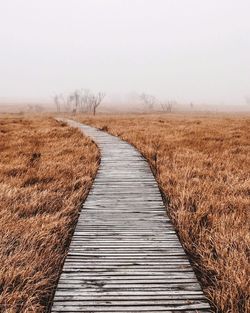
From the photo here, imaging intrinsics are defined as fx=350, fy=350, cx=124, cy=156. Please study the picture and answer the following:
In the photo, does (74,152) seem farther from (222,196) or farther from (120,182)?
(222,196)

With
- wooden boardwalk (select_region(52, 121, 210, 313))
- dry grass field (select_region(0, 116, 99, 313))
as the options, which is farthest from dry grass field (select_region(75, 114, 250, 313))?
dry grass field (select_region(0, 116, 99, 313))

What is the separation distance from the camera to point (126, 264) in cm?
348

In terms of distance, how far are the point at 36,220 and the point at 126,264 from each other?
1705mm

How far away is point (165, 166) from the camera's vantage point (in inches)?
336

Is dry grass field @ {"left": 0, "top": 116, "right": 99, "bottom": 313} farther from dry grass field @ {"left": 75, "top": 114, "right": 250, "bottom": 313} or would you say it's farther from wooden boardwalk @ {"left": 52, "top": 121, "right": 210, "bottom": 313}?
dry grass field @ {"left": 75, "top": 114, "right": 250, "bottom": 313}

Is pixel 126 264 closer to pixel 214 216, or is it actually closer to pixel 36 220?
pixel 36 220

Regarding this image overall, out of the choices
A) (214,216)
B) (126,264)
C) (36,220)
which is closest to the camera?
(126,264)

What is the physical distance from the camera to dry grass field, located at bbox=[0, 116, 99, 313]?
10.1ft

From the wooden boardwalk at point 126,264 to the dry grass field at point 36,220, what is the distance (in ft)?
0.59

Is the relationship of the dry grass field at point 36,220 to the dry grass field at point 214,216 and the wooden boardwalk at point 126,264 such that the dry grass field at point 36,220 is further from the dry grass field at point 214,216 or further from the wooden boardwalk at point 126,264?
the dry grass field at point 214,216

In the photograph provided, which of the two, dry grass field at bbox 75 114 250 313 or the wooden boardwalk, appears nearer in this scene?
the wooden boardwalk

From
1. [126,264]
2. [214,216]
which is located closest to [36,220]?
[126,264]

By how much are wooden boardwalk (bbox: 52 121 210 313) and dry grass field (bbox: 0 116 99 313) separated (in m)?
0.18

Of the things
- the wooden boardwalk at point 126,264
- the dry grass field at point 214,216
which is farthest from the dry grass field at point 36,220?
the dry grass field at point 214,216
